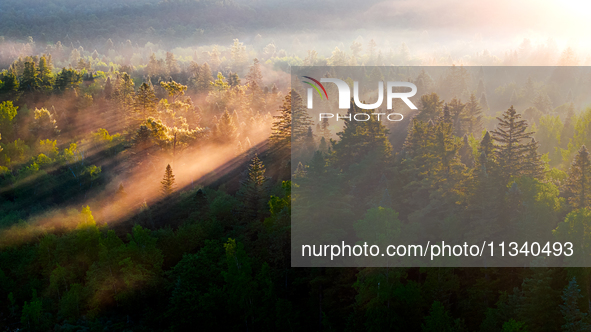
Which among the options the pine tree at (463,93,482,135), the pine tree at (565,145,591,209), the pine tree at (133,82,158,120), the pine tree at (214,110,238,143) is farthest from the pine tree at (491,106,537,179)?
the pine tree at (133,82,158,120)

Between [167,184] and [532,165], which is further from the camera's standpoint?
[167,184]

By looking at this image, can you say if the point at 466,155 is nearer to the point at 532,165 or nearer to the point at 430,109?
the point at 532,165

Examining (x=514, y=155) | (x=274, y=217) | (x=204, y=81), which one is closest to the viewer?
(x=514, y=155)

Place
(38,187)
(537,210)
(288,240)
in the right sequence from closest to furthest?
(537,210) → (288,240) → (38,187)

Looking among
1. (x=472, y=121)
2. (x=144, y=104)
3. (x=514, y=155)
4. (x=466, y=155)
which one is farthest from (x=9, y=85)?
(x=514, y=155)

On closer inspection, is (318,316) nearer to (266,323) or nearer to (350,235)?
(266,323)

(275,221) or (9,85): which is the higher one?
(9,85)

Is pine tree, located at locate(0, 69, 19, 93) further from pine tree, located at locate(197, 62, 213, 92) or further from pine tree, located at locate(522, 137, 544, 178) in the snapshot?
pine tree, located at locate(522, 137, 544, 178)

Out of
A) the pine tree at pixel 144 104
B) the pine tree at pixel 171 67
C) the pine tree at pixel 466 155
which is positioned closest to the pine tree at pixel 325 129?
the pine tree at pixel 466 155

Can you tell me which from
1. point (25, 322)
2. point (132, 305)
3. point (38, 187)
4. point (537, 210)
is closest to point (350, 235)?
point (537, 210)

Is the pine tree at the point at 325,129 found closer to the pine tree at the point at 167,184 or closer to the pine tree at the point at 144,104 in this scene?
the pine tree at the point at 167,184
